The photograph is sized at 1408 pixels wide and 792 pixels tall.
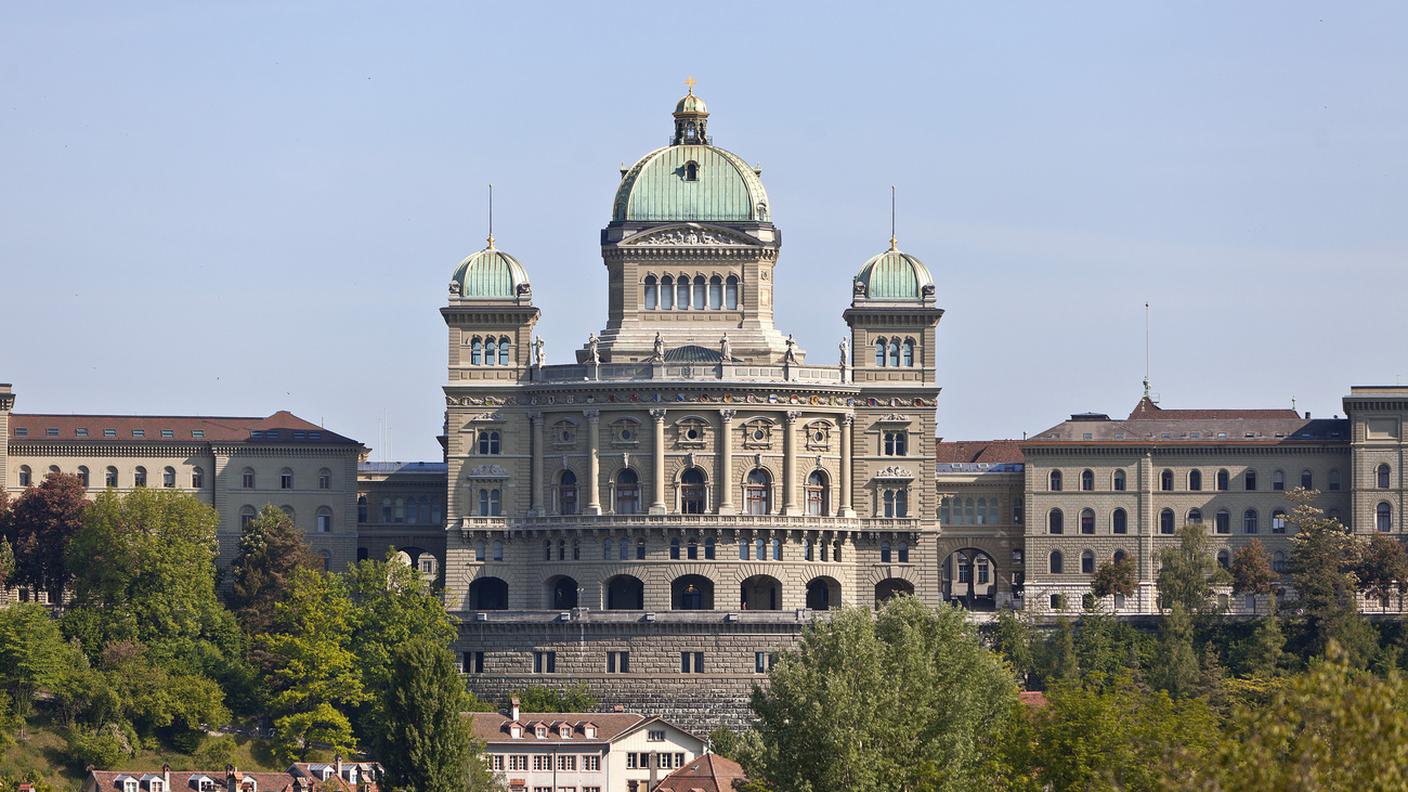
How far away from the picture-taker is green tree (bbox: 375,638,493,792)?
134 meters

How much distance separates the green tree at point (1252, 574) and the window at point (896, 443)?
1937 centimetres

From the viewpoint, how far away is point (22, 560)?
175750mm

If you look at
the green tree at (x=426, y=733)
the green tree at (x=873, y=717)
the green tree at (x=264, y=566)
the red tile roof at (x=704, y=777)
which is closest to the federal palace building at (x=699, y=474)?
the green tree at (x=264, y=566)

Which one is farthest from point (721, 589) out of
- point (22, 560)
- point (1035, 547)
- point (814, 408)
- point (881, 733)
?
point (881, 733)

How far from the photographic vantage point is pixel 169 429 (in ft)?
622

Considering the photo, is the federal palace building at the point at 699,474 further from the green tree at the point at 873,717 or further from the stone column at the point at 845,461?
the green tree at the point at 873,717

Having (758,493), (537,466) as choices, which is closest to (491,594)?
(537,466)

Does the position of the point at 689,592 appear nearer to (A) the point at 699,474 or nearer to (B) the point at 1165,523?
(A) the point at 699,474

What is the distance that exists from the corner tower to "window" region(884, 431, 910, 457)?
766cm

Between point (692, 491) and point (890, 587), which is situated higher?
point (692, 491)

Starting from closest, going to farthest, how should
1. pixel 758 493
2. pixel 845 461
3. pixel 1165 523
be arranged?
pixel 758 493
pixel 845 461
pixel 1165 523

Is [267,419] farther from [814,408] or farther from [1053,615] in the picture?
[1053,615]

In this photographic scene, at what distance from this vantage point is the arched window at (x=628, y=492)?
172625 millimetres

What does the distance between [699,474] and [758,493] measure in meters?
3.38
